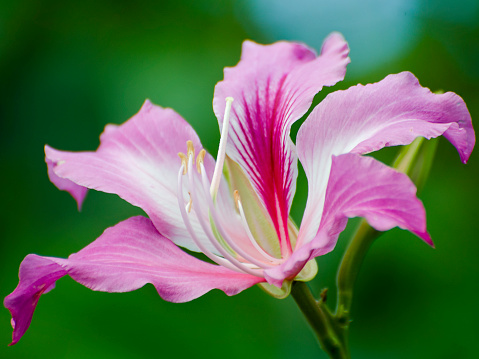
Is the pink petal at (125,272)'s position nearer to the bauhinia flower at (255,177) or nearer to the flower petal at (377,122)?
the bauhinia flower at (255,177)

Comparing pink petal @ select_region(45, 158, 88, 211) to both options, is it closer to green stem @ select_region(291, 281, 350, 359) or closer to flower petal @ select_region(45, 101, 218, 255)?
flower petal @ select_region(45, 101, 218, 255)

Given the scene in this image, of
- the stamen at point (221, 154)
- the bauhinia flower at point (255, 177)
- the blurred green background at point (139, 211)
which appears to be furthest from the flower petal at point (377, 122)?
the blurred green background at point (139, 211)

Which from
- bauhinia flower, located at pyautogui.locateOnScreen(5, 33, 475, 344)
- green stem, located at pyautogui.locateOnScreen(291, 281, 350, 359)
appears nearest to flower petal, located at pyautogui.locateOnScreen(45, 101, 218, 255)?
bauhinia flower, located at pyautogui.locateOnScreen(5, 33, 475, 344)

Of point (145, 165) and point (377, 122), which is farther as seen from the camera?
point (145, 165)

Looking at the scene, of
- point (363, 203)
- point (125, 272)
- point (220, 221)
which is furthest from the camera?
point (220, 221)

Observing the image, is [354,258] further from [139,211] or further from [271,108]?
[139,211]

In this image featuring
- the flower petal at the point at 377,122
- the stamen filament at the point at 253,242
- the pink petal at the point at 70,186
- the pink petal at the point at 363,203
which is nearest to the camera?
the pink petal at the point at 363,203

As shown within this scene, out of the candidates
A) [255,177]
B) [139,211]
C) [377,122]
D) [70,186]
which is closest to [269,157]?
[255,177]
